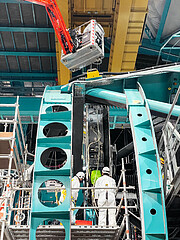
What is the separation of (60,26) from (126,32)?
4.02 metres

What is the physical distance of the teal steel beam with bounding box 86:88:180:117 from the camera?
512 inches

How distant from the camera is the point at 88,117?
612 inches

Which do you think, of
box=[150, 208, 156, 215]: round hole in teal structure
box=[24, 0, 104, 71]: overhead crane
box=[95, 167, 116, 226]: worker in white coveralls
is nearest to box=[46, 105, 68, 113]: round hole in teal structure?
box=[95, 167, 116, 226]: worker in white coveralls

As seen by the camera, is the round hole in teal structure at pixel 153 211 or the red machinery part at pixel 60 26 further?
the red machinery part at pixel 60 26

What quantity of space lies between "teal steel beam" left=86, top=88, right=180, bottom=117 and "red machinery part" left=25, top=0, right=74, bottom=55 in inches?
220

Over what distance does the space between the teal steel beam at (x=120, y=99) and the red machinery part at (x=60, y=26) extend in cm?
558

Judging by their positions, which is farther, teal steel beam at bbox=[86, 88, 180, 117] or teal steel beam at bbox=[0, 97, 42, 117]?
teal steel beam at bbox=[0, 97, 42, 117]

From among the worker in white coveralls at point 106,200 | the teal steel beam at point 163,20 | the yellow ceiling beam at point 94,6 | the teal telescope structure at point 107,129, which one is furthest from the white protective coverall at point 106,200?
the teal steel beam at point 163,20

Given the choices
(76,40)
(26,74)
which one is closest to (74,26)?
(76,40)

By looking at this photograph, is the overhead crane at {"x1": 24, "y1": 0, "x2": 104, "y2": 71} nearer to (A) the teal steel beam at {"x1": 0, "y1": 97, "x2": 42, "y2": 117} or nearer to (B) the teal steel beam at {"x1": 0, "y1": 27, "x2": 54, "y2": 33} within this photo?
(B) the teal steel beam at {"x1": 0, "y1": 27, "x2": 54, "y2": 33}

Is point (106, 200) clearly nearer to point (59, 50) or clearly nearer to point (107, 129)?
point (107, 129)

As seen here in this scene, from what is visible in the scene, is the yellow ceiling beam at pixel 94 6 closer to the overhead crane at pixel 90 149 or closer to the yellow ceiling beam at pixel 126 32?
the yellow ceiling beam at pixel 126 32

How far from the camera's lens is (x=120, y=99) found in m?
13.9

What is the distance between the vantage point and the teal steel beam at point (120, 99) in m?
13.0
